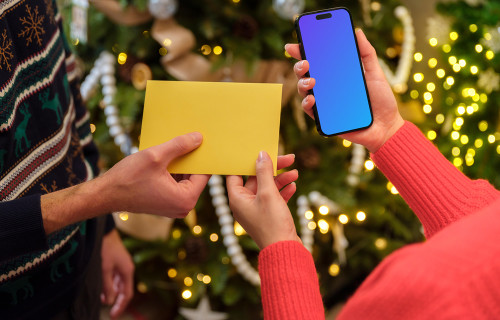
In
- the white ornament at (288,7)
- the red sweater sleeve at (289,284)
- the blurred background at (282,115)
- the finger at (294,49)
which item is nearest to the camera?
the red sweater sleeve at (289,284)

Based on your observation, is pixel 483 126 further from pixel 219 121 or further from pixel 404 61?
pixel 219 121

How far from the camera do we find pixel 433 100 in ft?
5.67

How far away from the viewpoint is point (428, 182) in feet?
2.30

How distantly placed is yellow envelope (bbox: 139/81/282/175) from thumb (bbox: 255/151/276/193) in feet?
0.07

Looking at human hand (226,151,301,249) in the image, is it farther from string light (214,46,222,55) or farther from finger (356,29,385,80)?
string light (214,46,222,55)

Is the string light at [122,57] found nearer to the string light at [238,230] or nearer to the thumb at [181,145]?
the string light at [238,230]

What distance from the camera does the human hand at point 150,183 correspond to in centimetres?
58

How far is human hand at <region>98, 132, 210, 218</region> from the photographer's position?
1.92 feet

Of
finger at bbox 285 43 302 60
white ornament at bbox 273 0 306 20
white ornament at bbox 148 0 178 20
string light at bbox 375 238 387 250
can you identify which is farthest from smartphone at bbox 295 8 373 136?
string light at bbox 375 238 387 250

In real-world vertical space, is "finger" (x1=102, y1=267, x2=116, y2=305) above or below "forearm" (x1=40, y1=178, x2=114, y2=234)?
below

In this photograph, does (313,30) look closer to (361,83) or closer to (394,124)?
(361,83)

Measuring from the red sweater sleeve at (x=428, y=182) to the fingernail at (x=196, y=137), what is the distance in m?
0.35

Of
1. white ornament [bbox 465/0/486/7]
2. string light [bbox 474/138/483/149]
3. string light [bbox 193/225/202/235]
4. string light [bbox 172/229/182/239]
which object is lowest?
string light [bbox 172/229/182/239]

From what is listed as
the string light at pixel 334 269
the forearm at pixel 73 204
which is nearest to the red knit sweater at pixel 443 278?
the forearm at pixel 73 204
